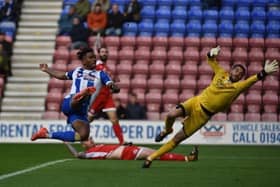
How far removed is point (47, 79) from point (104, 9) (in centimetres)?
273

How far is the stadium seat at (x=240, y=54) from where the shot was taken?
2488 centimetres

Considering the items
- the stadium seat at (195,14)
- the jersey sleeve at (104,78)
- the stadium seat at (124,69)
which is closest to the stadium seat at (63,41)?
the stadium seat at (124,69)

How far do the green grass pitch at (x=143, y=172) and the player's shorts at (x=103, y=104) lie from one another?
156 cm

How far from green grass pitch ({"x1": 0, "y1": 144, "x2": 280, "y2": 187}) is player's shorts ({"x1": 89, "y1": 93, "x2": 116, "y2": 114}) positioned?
5.13ft

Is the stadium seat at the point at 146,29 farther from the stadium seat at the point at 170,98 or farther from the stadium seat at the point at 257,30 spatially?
the stadium seat at the point at 257,30

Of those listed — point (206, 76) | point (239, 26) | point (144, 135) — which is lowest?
point (144, 135)

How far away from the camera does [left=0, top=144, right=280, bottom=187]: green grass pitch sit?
33.1 feet

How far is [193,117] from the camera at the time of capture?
1277 centimetres

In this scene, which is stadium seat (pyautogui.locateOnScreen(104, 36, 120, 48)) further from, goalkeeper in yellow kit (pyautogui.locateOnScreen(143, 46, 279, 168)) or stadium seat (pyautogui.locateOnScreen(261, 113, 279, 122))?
goalkeeper in yellow kit (pyautogui.locateOnScreen(143, 46, 279, 168))

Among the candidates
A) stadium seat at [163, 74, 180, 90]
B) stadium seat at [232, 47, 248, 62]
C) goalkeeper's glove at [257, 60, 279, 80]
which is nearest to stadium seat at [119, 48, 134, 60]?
stadium seat at [163, 74, 180, 90]

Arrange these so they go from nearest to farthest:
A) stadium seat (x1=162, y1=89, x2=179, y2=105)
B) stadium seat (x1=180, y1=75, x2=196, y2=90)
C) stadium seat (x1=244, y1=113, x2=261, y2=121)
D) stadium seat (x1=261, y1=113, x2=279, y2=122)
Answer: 1. stadium seat (x1=261, y1=113, x2=279, y2=122)
2. stadium seat (x1=244, y1=113, x2=261, y2=121)
3. stadium seat (x1=162, y1=89, x2=179, y2=105)
4. stadium seat (x1=180, y1=75, x2=196, y2=90)

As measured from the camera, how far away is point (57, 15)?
1071 inches

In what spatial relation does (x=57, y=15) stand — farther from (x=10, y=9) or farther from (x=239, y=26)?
(x=239, y=26)

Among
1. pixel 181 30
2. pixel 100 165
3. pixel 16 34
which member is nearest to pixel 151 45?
pixel 181 30
